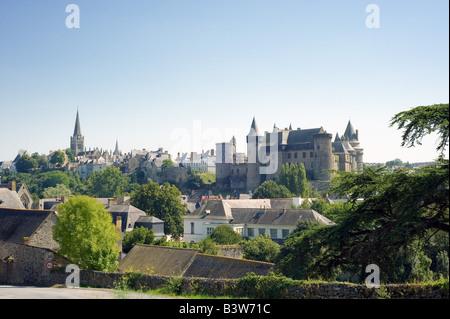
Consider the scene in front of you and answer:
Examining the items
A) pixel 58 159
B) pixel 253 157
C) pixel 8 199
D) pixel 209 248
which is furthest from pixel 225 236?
pixel 58 159

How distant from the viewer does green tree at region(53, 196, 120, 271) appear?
19959 mm

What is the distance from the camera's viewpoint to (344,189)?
13680 mm

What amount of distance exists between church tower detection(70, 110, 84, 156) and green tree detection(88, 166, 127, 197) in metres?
83.9

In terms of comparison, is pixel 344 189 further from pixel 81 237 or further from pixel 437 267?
pixel 437 267

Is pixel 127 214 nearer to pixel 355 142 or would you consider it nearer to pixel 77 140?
pixel 355 142

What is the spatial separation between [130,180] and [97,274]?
116974 mm

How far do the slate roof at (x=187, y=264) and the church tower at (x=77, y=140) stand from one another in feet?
583

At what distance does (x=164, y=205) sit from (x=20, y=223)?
3252 cm

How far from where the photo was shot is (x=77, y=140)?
198 metres

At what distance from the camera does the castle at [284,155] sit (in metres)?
94.8

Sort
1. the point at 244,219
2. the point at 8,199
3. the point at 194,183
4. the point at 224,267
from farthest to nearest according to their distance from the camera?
the point at 194,183 → the point at 244,219 → the point at 8,199 → the point at 224,267

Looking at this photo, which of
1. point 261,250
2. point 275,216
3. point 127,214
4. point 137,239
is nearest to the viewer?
point 261,250

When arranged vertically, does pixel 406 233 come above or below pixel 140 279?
above
